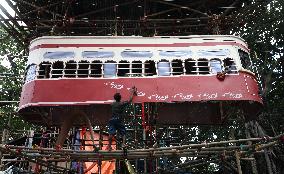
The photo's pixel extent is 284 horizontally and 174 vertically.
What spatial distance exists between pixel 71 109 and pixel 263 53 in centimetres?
1400

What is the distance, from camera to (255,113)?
41.5 feet

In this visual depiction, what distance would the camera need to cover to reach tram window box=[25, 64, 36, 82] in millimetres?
12117

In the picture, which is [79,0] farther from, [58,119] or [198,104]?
[198,104]

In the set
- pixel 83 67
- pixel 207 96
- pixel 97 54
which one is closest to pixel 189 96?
pixel 207 96

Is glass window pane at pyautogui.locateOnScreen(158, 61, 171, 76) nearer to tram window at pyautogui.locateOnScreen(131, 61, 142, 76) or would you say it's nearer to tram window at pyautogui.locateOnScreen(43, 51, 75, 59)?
tram window at pyautogui.locateOnScreen(131, 61, 142, 76)

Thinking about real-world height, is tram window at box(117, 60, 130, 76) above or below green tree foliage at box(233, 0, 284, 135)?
below

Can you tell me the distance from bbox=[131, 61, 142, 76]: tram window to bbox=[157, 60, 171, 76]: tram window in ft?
2.15

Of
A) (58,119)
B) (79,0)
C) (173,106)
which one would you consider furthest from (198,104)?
(79,0)

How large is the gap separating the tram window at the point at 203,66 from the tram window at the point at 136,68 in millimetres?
2024

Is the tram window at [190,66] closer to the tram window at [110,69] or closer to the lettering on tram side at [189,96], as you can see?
the lettering on tram side at [189,96]

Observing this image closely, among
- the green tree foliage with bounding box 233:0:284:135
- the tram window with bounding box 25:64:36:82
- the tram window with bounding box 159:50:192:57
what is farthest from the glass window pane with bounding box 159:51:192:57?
the green tree foliage with bounding box 233:0:284:135

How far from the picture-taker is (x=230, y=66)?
12.3 m

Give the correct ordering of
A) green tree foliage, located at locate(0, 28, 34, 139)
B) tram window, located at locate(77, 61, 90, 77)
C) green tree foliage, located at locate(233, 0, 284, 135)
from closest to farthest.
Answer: tram window, located at locate(77, 61, 90, 77) < green tree foliage, located at locate(233, 0, 284, 135) < green tree foliage, located at locate(0, 28, 34, 139)

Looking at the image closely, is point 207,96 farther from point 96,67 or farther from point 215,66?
point 96,67
